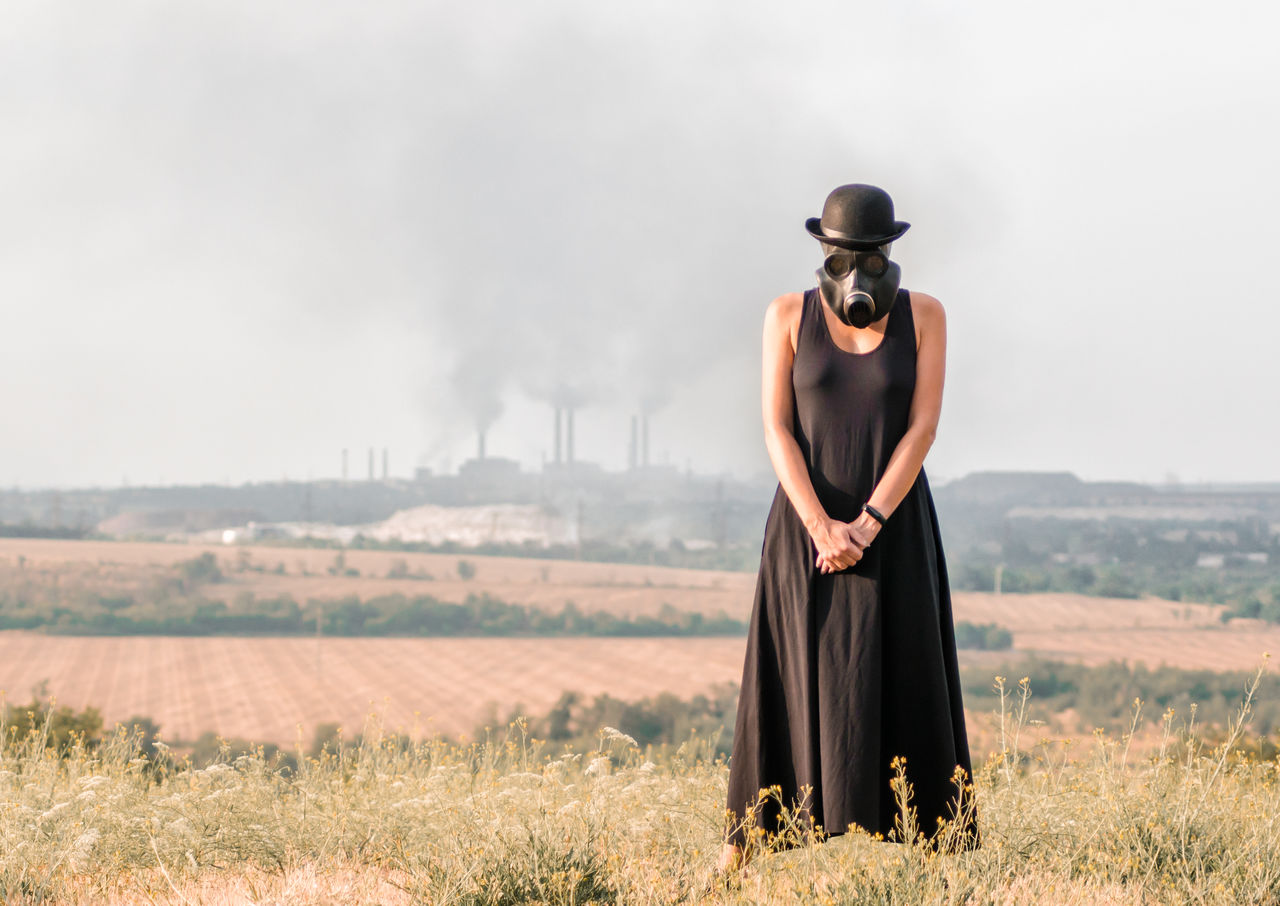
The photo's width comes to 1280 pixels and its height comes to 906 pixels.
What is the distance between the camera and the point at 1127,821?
12.0 ft

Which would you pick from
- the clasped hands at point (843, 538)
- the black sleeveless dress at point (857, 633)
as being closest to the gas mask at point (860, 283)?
the black sleeveless dress at point (857, 633)

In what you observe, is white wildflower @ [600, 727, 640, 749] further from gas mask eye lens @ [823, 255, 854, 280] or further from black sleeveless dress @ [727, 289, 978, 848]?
gas mask eye lens @ [823, 255, 854, 280]

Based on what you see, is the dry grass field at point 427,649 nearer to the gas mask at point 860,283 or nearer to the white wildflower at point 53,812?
the white wildflower at point 53,812

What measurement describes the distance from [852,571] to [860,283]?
791 mm

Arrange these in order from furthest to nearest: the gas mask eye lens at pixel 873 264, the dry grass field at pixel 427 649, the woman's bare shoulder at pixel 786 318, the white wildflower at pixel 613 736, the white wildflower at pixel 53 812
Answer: the dry grass field at pixel 427 649, the white wildflower at pixel 613 736, the white wildflower at pixel 53 812, the woman's bare shoulder at pixel 786 318, the gas mask eye lens at pixel 873 264

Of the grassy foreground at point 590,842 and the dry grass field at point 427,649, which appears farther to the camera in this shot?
the dry grass field at point 427,649

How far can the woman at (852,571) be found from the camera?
9.59 feet

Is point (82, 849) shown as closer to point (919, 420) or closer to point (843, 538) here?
point (843, 538)

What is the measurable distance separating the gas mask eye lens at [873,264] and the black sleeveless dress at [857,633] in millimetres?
145

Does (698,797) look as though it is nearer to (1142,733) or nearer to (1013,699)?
(1013,699)

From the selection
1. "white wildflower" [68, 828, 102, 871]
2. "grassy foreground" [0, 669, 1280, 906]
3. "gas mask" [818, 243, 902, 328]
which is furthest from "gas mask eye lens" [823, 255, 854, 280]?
"white wildflower" [68, 828, 102, 871]

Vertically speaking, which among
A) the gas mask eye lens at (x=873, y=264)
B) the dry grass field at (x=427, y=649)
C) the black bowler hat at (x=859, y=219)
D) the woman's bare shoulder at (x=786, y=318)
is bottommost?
the dry grass field at (x=427, y=649)

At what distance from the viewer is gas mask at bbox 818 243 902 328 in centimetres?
294

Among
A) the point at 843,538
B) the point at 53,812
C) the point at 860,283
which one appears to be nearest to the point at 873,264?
the point at 860,283
